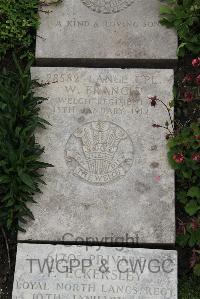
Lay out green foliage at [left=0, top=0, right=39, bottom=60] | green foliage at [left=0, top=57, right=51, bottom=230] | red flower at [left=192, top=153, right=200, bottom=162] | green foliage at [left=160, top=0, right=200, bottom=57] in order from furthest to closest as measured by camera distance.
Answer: green foliage at [left=0, top=0, right=39, bottom=60]
green foliage at [left=160, top=0, right=200, bottom=57]
green foliage at [left=0, top=57, right=51, bottom=230]
red flower at [left=192, top=153, right=200, bottom=162]

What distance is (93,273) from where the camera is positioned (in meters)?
4.46

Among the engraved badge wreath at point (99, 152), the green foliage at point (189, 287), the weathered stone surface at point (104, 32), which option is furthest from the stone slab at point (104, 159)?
the green foliage at point (189, 287)

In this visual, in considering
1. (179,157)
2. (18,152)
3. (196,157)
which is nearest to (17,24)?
(18,152)

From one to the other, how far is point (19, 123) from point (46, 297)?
1395mm

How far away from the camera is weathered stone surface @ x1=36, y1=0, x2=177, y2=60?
16.9ft

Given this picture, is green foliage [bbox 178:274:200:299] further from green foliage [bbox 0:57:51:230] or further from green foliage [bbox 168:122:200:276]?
green foliage [bbox 0:57:51:230]

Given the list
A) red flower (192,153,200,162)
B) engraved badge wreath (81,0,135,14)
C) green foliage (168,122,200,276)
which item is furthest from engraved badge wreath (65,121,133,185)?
engraved badge wreath (81,0,135,14)

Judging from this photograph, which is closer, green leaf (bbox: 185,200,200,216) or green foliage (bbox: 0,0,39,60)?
green leaf (bbox: 185,200,200,216)

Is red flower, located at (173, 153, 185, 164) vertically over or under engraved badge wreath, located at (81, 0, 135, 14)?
under

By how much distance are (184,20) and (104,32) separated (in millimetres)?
698

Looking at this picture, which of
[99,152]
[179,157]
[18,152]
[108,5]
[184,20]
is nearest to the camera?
[179,157]

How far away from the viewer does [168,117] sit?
4.89 meters

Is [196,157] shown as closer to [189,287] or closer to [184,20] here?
[189,287]

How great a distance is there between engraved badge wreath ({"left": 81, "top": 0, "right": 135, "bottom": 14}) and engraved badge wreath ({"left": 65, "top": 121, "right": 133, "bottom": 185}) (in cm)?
109
